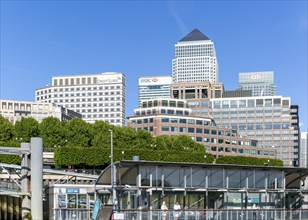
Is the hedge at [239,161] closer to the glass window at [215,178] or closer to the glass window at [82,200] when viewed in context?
the glass window at [82,200]

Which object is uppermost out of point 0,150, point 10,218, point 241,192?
point 0,150

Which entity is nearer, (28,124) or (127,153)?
(127,153)

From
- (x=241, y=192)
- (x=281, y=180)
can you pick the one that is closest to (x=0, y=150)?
(x=241, y=192)

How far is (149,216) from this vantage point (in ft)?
131

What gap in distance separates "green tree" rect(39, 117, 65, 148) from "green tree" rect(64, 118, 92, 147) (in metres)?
1.51

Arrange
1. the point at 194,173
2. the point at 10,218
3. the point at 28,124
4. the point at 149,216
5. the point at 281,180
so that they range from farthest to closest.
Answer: the point at 28,124 → the point at 10,218 → the point at 281,180 → the point at 194,173 → the point at 149,216

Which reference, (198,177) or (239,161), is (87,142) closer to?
(239,161)

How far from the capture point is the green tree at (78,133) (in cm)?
13600

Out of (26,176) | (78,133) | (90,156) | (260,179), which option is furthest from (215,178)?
(78,133)

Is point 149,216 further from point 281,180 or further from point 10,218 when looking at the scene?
point 10,218

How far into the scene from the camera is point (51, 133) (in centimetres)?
13500

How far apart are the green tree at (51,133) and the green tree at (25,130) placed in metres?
1.68

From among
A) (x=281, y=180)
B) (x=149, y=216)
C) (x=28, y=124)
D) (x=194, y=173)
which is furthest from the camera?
(x=28, y=124)

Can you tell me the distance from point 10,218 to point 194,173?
22886mm
